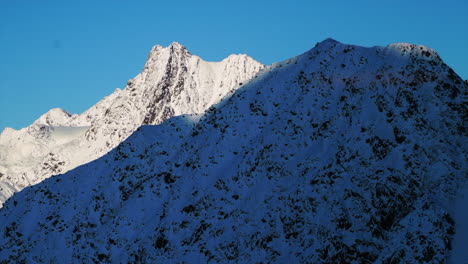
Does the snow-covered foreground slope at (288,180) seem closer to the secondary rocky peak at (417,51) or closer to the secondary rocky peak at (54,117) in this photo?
the secondary rocky peak at (417,51)

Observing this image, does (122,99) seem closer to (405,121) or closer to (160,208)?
(160,208)

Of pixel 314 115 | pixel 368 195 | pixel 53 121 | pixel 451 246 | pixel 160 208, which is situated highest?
pixel 53 121

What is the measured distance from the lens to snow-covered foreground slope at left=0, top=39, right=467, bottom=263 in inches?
1687

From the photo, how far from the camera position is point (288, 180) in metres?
48.0

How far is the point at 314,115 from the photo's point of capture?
5209 cm

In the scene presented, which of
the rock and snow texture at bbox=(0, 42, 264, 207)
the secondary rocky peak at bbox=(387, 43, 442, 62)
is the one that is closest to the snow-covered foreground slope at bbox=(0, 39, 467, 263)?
the secondary rocky peak at bbox=(387, 43, 442, 62)

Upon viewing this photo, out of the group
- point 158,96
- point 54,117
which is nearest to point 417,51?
point 158,96

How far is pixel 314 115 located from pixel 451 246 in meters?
17.1

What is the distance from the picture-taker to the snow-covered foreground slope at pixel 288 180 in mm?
42844

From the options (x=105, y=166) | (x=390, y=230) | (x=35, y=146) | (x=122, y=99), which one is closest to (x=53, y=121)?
(x=35, y=146)

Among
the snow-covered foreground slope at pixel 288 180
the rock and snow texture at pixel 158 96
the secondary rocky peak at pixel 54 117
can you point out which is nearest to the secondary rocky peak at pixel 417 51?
the snow-covered foreground slope at pixel 288 180

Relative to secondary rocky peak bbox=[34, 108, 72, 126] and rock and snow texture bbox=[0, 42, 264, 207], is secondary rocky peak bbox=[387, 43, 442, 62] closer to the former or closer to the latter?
rock and snow texture bbox=[0, 42, 264, 207]

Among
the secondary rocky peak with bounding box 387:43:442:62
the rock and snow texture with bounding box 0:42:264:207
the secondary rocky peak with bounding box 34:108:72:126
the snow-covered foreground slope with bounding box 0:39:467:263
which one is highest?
the secondary rocky peak with bounding box 34:108:72:126

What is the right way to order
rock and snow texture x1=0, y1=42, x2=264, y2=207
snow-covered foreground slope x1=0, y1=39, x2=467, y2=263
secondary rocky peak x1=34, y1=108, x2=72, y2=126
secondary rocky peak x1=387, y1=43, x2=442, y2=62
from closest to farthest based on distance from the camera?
1. snow-covered foreground slope x1=0, y1=39, x2=467, y2=263
2. secondary rocky peak x1=387, y1=43, x2=442, y2=62
3. rock and snow texture x1=0, y1=42, x2=264, y2=207
4. secondary rocky peak x1=34, y1=108, x2=72, y2=126
